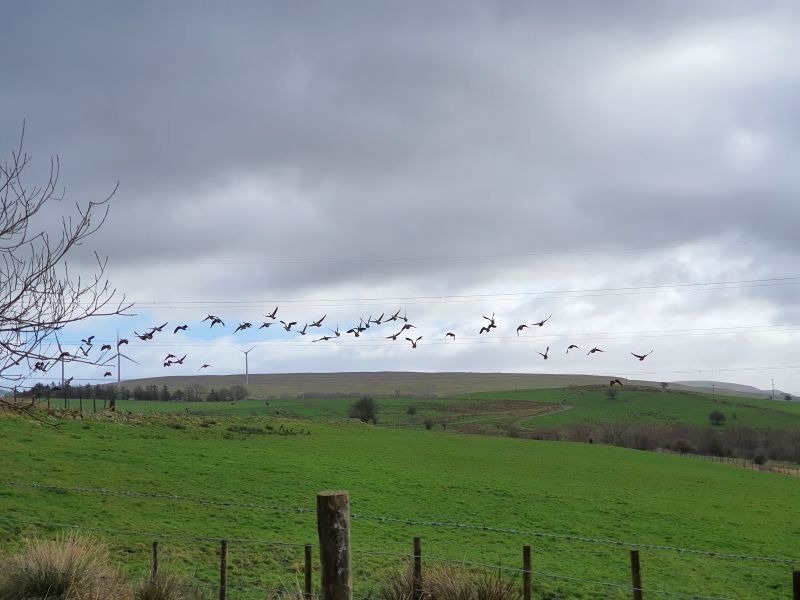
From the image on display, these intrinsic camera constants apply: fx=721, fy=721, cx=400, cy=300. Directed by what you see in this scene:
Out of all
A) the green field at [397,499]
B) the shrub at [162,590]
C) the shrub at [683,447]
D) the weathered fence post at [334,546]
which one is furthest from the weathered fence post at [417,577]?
the shrub at [683,447]

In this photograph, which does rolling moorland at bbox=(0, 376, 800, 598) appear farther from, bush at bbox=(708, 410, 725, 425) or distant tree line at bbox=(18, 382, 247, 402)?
distant tree line at bbox=(18, 382, 247, 402)

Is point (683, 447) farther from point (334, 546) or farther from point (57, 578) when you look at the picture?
point (334, 546)

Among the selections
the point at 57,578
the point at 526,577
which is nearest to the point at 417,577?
the point at 526,577

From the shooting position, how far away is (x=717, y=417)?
109 m

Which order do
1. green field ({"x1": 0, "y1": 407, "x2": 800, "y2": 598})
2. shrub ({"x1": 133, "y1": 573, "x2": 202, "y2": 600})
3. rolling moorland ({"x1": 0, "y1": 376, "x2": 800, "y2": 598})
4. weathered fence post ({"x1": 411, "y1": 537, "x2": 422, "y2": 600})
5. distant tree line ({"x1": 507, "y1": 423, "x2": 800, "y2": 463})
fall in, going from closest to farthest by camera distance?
shrub ({"x1": 133, "y1": 573, "x2": 202, "y2": 600}), weathered fence post ({"x1": 411, "y1": 537, "x2": 422, "y2": 600}), rolling moorland ({"x1": 0, "y1": 376, "x2": 800, "y2": 598}), green field ({"x1": 0, "y1": 407, "x2": 800, "y2": 598}), distant tree line ({"x1": 507, "y1": 423, "x2": 800, "y2": 463})

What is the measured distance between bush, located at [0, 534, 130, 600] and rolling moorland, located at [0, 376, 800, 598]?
435 cm

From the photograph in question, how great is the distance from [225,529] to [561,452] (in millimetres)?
50666

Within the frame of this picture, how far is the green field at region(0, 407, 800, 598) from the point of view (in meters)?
24.5

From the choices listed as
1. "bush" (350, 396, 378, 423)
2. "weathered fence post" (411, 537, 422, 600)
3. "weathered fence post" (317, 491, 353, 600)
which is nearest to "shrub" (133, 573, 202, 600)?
"weathered fence post" (411, 537, 422, 600)

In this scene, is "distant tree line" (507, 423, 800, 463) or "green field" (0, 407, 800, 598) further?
"distant tree line" (507, 423, 800, 463)

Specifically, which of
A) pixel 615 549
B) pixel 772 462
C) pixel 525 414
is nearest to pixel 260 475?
pixel 615 549

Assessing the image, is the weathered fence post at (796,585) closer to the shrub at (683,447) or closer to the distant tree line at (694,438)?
the distant tree line at (694,438)

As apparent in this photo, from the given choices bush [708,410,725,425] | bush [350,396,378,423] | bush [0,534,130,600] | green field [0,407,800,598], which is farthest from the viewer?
bush [350,396,378,423]

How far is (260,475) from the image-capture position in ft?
138
